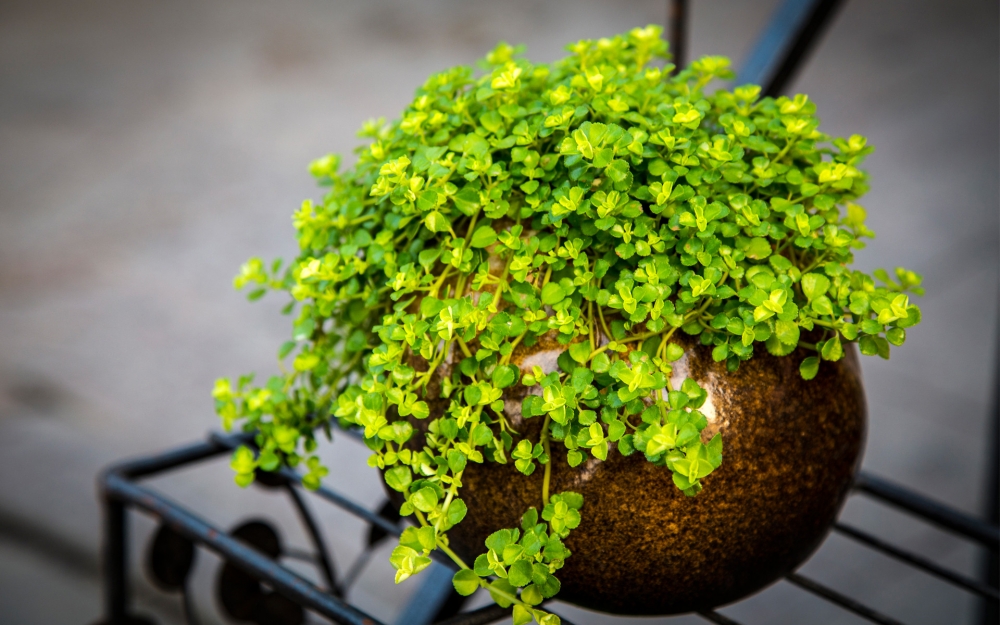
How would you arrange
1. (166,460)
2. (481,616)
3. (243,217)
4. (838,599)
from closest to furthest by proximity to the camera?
1. (481,616)
2. (838,599)
3. (166,460)
4. (243,217)

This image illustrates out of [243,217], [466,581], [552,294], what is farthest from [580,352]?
[243,217]

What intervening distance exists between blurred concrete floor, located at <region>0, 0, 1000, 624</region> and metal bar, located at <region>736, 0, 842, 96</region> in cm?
120

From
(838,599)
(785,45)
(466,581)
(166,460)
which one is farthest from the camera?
(785,45)

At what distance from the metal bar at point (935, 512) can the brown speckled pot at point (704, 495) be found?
0.92ft

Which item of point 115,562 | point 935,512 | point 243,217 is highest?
point 243,217

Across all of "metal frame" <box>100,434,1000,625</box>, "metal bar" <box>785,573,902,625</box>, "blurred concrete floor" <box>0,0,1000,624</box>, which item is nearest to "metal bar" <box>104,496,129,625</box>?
"metal frame" <box>100,434,1000,625</box>

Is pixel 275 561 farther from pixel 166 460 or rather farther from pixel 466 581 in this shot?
pixel 466 581

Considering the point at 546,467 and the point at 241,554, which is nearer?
the point at 546,467

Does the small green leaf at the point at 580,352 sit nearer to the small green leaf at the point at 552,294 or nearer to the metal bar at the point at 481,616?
the small green leaf at the point at 552,294

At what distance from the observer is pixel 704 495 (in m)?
0.55

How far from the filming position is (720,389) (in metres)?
0.55

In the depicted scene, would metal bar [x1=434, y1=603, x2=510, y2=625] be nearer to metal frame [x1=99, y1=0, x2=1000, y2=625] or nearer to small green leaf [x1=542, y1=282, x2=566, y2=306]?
metal frame [x1=99, y1=0, x2=1000, y2=625]

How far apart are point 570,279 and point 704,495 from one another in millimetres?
152

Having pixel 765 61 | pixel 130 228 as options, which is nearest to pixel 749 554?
pixel 765 61
